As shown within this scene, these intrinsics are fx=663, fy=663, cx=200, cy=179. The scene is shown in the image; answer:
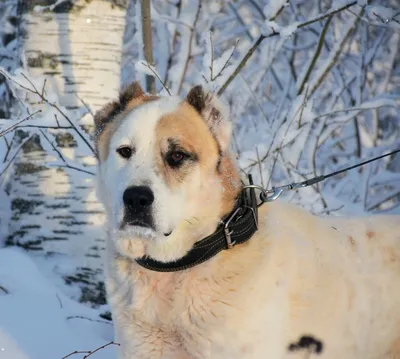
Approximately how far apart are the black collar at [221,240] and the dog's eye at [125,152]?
1.36 ft

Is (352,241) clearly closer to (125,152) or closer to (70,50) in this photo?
(125,152)

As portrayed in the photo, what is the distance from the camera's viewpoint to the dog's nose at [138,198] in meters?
2.36

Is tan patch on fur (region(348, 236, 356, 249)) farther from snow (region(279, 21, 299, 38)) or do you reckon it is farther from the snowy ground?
the snowy ground

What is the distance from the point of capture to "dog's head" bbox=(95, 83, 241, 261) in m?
2.41

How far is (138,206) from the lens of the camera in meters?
2.38

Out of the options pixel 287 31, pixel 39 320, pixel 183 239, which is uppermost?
pixel 287 31

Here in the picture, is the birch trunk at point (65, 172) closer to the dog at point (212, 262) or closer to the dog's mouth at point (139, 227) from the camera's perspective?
the dog at point (212, 262)

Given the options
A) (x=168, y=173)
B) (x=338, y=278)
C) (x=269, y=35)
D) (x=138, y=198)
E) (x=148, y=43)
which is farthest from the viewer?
(x=148, y=43)

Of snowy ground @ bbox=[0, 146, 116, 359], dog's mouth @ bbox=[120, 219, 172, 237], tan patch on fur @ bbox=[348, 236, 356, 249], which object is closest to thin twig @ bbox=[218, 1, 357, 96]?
snowy ground @ bbox=[0, 146, 116, 359]

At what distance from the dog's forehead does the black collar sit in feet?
1.42

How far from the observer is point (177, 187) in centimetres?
248

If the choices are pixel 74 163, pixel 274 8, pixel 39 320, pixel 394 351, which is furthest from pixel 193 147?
pixel 274 8

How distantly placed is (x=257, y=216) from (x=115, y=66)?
2607 mm

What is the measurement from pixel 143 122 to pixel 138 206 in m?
0.36
